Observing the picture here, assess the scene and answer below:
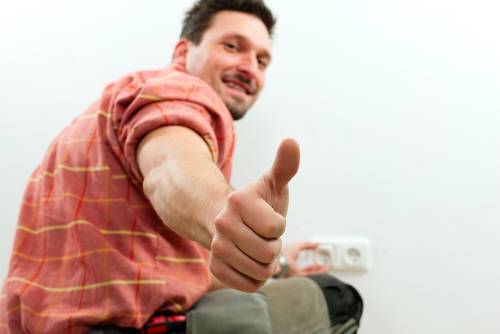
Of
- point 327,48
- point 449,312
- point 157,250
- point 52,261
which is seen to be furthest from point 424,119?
point 52,261

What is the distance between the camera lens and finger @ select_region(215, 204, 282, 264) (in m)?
0.33

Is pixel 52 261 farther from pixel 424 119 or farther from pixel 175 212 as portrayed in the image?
pixel 424 119

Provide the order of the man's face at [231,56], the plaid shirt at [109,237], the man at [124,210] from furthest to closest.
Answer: the man's face at [231,56] → the plaid shirt at [109,237] → the man at [124,210]

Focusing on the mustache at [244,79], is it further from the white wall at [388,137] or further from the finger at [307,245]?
the finger at [307,245]

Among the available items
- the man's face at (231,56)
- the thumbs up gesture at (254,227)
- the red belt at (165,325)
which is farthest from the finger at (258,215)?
the man's face at (231,56)

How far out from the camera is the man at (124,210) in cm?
50

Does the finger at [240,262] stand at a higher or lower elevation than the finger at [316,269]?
higher

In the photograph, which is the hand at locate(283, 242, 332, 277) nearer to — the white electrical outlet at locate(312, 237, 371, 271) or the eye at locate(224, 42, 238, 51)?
the white electrical outlet at locate(312, 237, 371, 271)

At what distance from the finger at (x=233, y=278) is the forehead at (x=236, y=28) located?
2.25ft

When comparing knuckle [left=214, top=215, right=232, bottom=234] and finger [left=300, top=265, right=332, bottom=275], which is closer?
knuckle [left=214, top=215, right=232, bottom=234]

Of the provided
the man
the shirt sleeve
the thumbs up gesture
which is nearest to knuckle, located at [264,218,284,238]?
the thumbs up gesture

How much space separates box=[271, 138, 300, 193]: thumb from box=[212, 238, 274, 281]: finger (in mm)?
55

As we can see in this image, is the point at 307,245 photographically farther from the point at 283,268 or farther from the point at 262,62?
the point at 262,62

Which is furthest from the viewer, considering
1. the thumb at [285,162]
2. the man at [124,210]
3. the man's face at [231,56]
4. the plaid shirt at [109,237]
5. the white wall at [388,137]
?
the white wall at [388,137]
